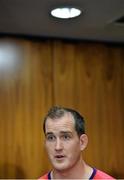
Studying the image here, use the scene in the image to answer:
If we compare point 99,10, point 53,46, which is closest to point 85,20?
point 99,10

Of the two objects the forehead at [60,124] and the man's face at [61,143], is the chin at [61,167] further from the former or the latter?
the forehead at [60,124]

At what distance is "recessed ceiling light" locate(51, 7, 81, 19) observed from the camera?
1.71 meters

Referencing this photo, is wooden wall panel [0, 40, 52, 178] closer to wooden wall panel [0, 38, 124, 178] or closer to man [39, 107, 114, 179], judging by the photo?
wooden wall panel [0, 38, 124, 178]

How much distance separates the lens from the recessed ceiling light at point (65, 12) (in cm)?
171

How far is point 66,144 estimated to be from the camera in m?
1.25

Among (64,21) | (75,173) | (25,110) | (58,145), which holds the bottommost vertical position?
(75,173)

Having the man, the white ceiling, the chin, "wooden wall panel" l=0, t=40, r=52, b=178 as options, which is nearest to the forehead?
the man

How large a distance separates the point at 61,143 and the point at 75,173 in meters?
0.13

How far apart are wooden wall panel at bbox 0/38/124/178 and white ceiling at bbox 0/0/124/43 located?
102mm

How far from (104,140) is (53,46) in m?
0.65

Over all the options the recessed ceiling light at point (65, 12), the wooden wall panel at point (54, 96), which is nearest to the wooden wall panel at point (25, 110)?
the wooden wall panel at point (54, 96)

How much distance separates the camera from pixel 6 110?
211cm

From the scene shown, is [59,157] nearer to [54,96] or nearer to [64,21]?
[64,21]

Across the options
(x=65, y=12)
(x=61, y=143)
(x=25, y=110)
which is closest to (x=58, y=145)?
(x=61, y=143)
